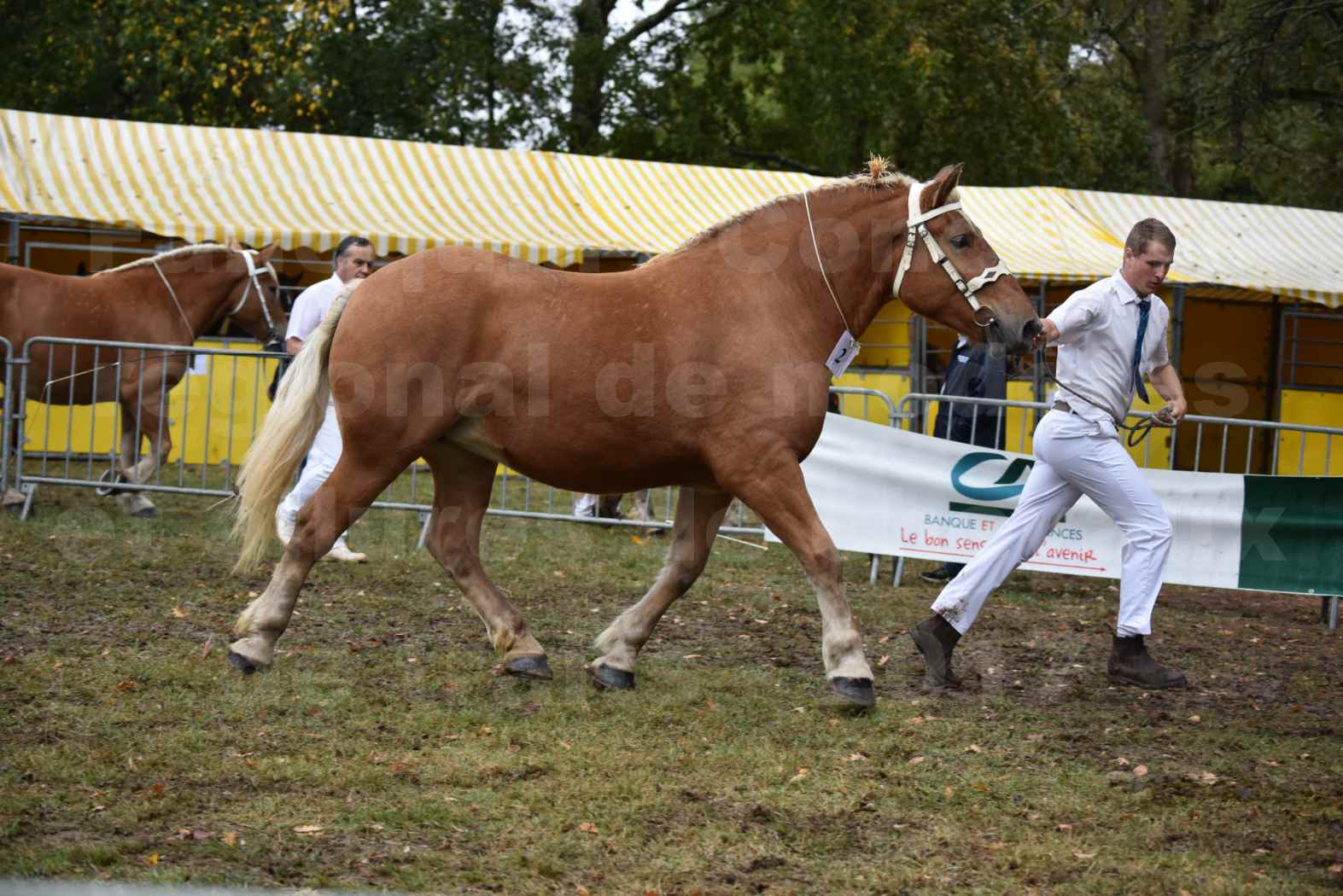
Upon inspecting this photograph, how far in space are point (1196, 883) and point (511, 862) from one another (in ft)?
6.23

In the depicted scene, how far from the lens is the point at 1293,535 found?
825 cm

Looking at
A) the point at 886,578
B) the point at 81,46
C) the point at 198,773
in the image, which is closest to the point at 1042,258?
the point at 886,578

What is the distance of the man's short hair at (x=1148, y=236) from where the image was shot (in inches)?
234

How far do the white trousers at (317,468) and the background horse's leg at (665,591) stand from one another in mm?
3349

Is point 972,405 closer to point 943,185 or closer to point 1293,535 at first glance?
point 1293,535

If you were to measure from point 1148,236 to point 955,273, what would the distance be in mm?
1161

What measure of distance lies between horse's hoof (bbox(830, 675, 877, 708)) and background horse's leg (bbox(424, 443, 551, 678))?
1.29 m

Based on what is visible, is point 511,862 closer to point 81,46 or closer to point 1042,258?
point 1042,258

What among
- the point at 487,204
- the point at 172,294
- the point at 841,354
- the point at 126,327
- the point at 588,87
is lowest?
the point at 126,327

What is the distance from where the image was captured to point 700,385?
5.24m

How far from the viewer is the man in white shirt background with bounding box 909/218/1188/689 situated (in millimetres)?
5973

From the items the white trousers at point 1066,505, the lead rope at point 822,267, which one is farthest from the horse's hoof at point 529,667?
the lead rope at point 822,267

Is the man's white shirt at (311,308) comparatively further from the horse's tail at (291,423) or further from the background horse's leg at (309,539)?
the background horse's leg at (309,539)

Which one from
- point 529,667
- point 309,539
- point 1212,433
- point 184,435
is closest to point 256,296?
point 184,435
